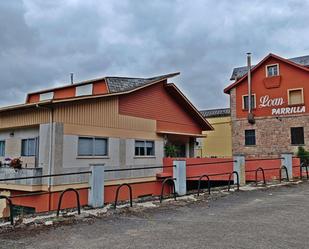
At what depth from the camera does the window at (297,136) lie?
2634 centimetres

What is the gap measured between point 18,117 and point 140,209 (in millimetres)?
9544

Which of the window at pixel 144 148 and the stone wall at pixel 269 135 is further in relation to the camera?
the stone wall at pixel 269 135

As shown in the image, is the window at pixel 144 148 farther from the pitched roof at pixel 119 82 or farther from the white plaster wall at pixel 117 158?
the pitched roof at pixel 119 82

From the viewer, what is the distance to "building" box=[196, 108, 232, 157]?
33719 mm

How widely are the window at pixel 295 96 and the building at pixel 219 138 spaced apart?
728 centimetres

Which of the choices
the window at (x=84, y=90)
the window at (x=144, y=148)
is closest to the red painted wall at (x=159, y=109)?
the window at (x=144, y=148)

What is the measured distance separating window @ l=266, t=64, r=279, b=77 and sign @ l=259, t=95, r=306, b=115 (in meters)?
1.90

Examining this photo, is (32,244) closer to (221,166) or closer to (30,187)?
(30,187)

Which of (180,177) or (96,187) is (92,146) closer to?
(180,177)

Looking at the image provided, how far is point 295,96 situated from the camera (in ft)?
89.6

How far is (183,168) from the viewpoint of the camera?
12.5m

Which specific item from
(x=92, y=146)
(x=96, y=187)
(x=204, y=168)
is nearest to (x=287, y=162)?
(x=204, y=168)

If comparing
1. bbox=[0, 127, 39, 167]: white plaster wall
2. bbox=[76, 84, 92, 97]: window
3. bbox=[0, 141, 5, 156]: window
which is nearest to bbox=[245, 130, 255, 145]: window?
bbox=[76, 84, 92, 97]: window

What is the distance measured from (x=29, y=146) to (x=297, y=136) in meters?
20.0
